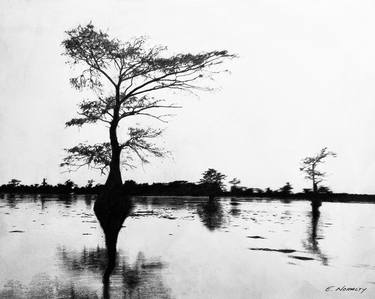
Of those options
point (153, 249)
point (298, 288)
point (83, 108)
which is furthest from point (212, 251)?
point (83, 108)

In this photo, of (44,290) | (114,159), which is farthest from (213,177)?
(44,290)

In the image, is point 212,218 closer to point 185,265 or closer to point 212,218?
point 212,218

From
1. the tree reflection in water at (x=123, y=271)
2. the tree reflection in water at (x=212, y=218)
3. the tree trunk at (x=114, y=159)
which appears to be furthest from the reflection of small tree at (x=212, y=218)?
the tree reflection in water at (x=123, y=271)

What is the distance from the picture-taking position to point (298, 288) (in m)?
4.95

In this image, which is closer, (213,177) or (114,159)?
(114,159)

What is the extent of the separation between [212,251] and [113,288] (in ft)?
10.0

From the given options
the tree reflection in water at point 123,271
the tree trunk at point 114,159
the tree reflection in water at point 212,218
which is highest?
the tree trunk at point 114,159

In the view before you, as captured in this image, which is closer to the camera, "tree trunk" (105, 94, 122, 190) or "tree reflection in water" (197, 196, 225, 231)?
"tree reflection in water" (197, 196, 225, 231)

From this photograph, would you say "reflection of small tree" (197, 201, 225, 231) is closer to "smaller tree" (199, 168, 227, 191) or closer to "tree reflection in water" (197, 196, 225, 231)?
"tree reflection in water" (197, 196, 225, 231)

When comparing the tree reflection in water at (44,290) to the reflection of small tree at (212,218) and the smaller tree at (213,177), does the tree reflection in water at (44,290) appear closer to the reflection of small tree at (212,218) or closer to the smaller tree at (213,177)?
the reflection of small tree at (212,218)
